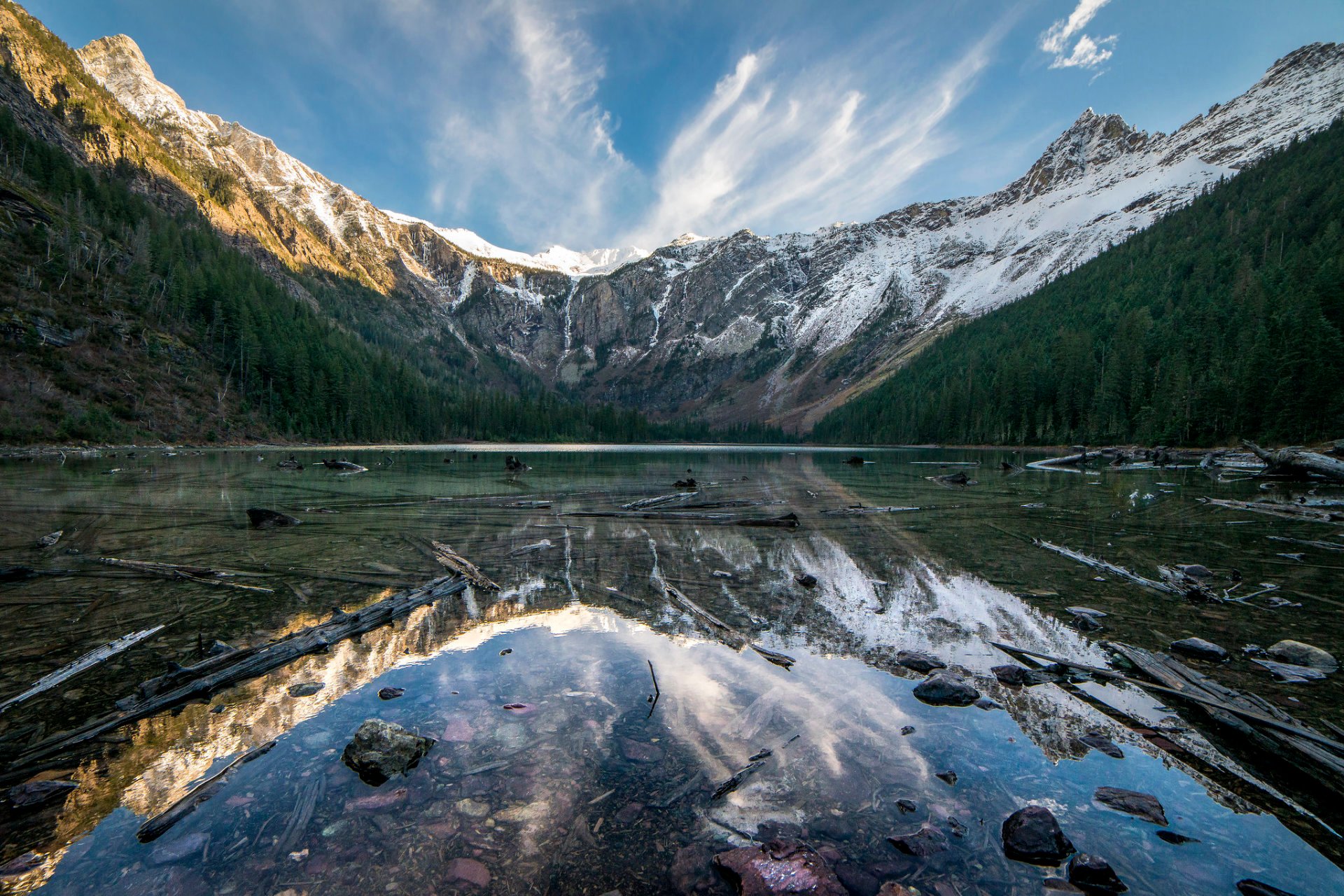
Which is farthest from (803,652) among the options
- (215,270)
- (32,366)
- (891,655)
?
(215,270)

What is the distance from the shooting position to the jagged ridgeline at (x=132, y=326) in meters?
66.9

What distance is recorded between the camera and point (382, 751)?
5.31 m

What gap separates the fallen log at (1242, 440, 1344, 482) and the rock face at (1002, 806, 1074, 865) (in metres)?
42.5

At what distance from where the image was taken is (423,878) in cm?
383

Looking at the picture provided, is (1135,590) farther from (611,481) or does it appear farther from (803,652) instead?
(611,481)

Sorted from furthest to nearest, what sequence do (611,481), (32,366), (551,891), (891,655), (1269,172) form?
(1269,172) → (32,366) → (611,481) → (891,655) → (551,891)

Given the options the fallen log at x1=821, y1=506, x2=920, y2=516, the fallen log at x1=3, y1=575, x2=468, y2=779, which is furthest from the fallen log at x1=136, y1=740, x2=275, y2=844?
the fallen log at x1=821, y1=506, x2=920, y2=516

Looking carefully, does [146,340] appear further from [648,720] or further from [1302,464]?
[1302,464]

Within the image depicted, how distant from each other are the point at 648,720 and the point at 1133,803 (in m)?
4.71

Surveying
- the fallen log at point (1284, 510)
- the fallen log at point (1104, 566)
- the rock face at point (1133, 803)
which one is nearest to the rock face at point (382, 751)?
the rock face at point (1133, 803)

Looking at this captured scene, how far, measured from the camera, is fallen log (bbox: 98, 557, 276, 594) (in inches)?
445

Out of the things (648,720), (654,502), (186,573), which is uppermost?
(186,573)

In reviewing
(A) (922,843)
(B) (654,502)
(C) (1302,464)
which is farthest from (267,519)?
(C) (1302,464)

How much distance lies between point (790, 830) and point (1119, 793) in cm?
319
